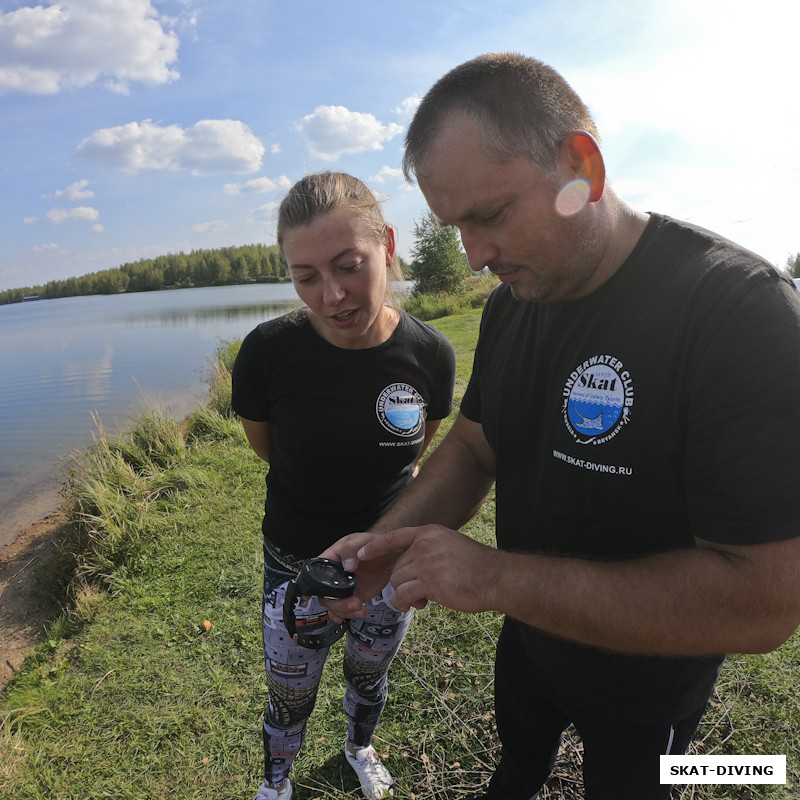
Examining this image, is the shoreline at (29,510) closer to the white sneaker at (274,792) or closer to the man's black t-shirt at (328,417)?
the white sneaker at (274,792)

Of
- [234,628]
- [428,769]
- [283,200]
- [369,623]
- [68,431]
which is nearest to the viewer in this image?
[283,200]

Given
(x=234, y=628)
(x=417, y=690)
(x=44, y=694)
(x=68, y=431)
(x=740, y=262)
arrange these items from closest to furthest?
(x=740, y=262) < (x=417, y=690) < (x=44, y=694) < (x=234, y=628) < (x=68, y=431)

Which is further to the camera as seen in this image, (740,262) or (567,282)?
(567,282)

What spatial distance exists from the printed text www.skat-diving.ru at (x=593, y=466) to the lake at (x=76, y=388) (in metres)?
1.94

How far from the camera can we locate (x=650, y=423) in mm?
1190

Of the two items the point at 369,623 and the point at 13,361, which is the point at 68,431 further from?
the point at 13,361

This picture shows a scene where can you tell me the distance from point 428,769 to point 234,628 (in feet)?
6.18

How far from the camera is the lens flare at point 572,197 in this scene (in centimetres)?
126

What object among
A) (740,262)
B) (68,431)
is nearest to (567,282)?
(740,262)

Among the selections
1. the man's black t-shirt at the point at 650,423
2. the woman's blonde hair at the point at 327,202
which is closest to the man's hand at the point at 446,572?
the man's black t-shirt at the point at 650,423

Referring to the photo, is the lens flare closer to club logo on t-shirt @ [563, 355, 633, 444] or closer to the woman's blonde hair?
club logo on t-shirt @ [563, 355, 633, 444]

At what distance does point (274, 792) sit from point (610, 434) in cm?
244

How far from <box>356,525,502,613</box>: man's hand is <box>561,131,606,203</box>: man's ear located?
0.93 m

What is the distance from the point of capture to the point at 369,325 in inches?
82.5
